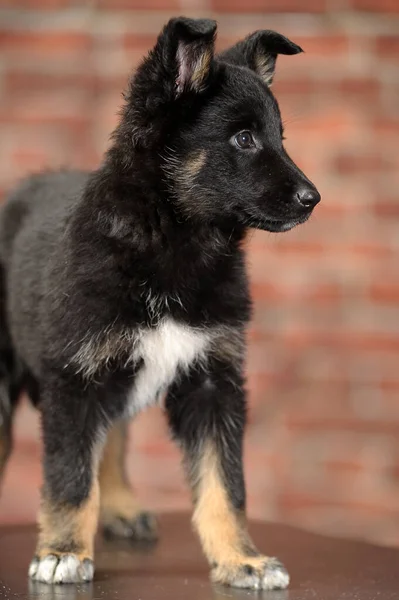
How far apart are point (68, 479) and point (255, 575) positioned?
0.51m

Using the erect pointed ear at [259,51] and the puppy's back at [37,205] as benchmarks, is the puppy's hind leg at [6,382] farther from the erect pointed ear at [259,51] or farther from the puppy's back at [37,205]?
the erect pointed ear at [259,51]

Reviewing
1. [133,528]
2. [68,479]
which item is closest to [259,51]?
[68,479]

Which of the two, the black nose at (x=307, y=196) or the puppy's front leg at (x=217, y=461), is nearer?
the black nose at (x=307, y=196)

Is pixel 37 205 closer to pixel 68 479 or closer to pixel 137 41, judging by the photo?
Answer: pixel 68 479

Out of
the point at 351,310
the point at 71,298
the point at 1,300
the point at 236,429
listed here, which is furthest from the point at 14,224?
the point at 351,310

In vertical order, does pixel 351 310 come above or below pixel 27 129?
below

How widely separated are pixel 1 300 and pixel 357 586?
138 centimetres

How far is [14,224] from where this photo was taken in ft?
11.4

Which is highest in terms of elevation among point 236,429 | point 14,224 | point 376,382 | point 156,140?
point 156,140

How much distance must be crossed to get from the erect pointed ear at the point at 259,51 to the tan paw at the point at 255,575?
1239mm

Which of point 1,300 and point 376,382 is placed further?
point 376,382

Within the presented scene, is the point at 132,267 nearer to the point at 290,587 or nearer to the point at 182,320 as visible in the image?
the point at 182,320

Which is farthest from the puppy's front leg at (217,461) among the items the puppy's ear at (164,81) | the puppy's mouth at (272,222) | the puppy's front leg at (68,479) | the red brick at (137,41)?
the red brick at (137,41)

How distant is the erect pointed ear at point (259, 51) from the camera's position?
2947mm
